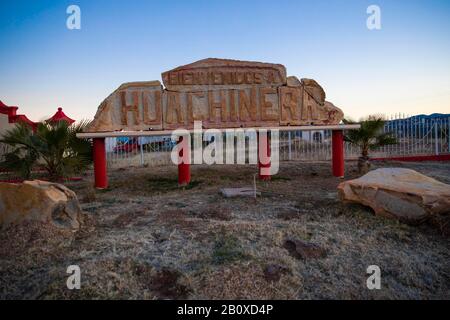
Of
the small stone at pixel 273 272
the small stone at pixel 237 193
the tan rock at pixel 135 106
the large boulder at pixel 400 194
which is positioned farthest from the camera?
the tan rock at pixel 135 106

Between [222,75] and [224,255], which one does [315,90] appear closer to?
[222,75]

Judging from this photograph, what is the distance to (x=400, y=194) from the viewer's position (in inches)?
159

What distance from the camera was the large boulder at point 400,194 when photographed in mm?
3820

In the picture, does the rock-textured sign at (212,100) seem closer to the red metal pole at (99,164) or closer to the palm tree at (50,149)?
the red metal pole at (99,164)

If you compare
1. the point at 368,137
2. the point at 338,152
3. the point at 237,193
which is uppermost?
the point at 368,137

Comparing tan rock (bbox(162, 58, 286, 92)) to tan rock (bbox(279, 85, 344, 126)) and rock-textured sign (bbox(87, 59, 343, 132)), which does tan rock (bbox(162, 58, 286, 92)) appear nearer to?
rock-textured sign (bbox(87, 59, 343, 132))

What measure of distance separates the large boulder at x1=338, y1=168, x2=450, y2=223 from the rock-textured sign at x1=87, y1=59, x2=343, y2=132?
321 centimetres

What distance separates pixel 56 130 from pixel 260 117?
463cm

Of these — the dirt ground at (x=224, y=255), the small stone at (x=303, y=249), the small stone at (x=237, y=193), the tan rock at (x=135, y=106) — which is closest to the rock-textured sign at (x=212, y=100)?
the tan rock at (x=135, y=106)

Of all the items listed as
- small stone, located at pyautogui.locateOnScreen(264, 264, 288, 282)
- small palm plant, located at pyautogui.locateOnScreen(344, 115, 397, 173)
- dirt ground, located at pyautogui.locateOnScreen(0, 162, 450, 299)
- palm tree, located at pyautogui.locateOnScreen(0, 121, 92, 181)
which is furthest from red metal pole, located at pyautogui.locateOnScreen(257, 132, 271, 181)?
small stone, located at pyautogui.locateOnScreen(264, 264, 288, 282)

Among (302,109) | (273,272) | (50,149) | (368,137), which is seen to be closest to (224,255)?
(273,272)

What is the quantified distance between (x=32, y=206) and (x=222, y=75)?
16.2ft

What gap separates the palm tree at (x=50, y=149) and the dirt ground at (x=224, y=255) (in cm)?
249
